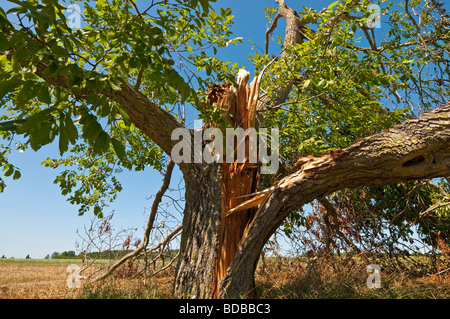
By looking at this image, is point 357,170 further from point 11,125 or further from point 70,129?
point 11,125

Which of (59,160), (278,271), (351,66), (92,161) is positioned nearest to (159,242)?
(278,271)

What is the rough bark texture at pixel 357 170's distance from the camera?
12.0 ft

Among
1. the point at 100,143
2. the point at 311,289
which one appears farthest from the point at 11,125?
the point at 311,289

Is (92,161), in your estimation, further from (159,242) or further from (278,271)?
(278,271)

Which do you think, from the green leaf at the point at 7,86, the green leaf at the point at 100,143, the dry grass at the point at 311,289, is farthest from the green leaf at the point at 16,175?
the green leaf at the point at 100,143

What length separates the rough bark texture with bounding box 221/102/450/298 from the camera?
3.66 metres

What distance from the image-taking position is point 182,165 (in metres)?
4.63

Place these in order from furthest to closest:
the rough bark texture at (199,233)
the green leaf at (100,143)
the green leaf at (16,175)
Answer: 1. the rough bark texture at (199,233)
2. the green leaf at (16,175)
3. the green leaf at (100,143)

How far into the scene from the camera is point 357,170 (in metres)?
3.85

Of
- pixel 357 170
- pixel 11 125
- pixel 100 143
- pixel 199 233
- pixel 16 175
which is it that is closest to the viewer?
pixel 11 125

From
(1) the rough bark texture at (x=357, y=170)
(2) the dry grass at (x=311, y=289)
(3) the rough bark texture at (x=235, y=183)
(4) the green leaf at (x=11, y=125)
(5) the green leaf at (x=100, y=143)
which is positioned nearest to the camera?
(4) the green leaf at (x=11, y=125)

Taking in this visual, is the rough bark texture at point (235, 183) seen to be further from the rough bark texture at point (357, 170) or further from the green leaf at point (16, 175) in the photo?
the green leaf at point (16, 175)

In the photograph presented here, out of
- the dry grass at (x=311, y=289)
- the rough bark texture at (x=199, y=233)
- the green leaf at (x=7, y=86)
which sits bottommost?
the dry grass at (x=311, y=289)

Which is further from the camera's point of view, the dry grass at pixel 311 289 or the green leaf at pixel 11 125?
the dry grass at pixel 311 289
